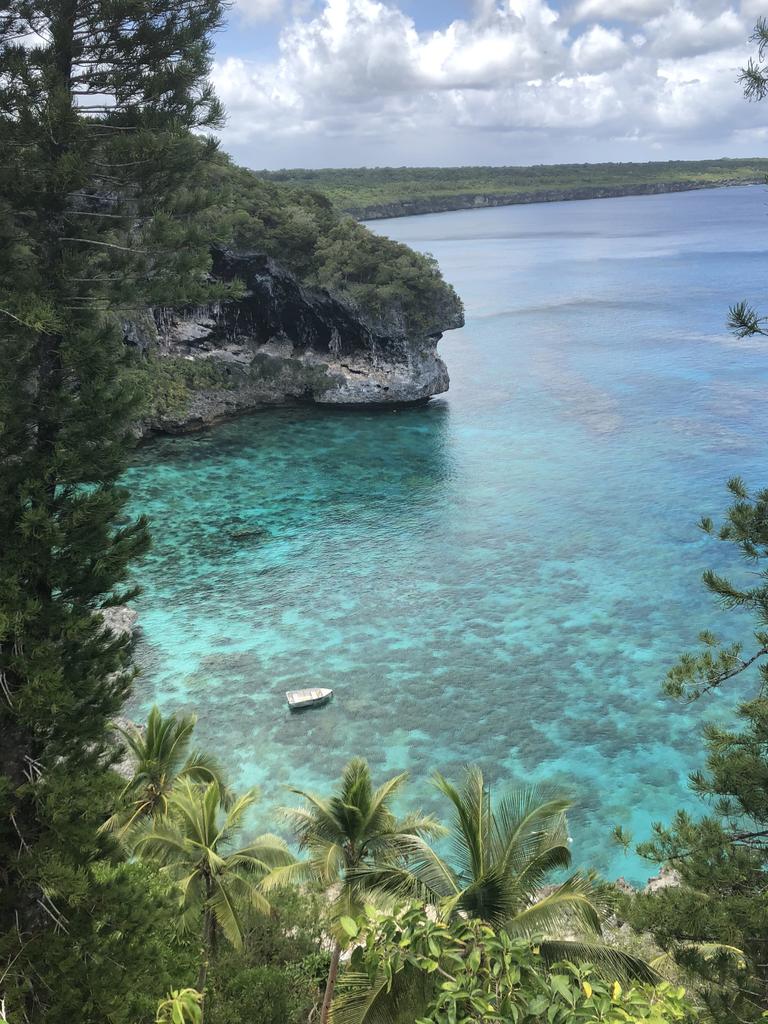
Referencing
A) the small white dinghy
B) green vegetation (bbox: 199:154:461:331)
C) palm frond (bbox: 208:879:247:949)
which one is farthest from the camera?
green vegetation (bbox: 199:154:461:331)

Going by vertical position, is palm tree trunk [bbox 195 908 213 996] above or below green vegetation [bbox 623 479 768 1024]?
below

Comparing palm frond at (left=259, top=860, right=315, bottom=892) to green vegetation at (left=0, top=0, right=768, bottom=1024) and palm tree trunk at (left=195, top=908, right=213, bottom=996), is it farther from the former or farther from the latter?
palm tree trunk at (left=195, top=908, right=213, bottom=996)

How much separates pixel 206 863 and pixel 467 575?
21.2 m

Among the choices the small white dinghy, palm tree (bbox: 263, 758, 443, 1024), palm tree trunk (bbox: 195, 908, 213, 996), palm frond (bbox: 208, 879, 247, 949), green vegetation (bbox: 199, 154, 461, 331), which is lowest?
the small white dinghy

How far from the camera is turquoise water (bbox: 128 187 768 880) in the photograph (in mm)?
22078

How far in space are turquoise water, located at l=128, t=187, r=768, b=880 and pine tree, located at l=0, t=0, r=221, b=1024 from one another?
10629 mm

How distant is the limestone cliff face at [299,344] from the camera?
180 feet

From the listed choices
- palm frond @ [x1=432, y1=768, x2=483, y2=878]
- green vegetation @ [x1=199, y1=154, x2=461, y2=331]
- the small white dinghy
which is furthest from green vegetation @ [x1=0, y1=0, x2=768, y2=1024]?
green vegetation @ [x1=199, y1=154, x2=461, y2=331]

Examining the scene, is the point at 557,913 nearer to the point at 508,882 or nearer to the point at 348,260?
the point at 508,882

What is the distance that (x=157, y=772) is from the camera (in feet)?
45.9

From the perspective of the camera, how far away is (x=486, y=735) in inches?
883

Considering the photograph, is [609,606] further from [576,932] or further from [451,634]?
[576,932]

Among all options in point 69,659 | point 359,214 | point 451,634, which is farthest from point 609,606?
point 359,214

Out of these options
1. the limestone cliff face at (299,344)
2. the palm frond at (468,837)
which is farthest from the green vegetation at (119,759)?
the limestone cliff face at (299,344)
